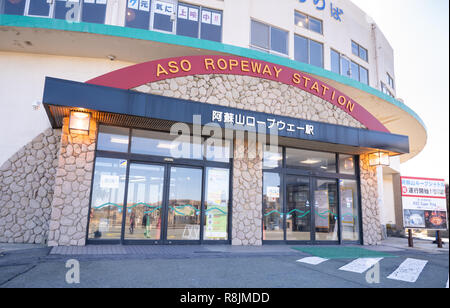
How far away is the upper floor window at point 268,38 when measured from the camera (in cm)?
1252

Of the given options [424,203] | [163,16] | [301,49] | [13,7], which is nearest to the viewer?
[13,7]

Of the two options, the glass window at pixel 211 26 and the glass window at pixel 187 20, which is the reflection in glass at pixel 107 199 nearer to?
the glass window at pixel 187 20

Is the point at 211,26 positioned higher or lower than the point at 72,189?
higher

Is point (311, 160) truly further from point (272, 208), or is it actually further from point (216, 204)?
point (216, 204)

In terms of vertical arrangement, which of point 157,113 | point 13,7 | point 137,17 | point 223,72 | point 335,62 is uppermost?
point 335,62

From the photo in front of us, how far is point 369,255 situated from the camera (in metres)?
8.35

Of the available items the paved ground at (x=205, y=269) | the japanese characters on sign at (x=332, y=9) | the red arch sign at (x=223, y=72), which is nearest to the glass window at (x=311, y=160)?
the red arch sign at (x=223, y=72)

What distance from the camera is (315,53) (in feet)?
45.9

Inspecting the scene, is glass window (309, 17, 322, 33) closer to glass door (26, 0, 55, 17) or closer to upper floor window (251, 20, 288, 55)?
upper floor window (251, 20, 288, 55)

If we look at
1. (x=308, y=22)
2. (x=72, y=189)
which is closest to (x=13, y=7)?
(x=72, y=189)

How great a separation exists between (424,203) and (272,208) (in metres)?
5.40

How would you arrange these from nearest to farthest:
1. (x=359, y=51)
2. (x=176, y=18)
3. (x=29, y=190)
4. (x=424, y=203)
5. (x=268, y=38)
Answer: (x=29, y=190)
(x=424, y=203)
(x=176, y=18)
(x=268, y=38)
(x=359, y=51)

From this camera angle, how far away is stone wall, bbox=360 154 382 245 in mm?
11008

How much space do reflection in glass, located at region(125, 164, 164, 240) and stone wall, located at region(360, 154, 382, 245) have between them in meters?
7.02
